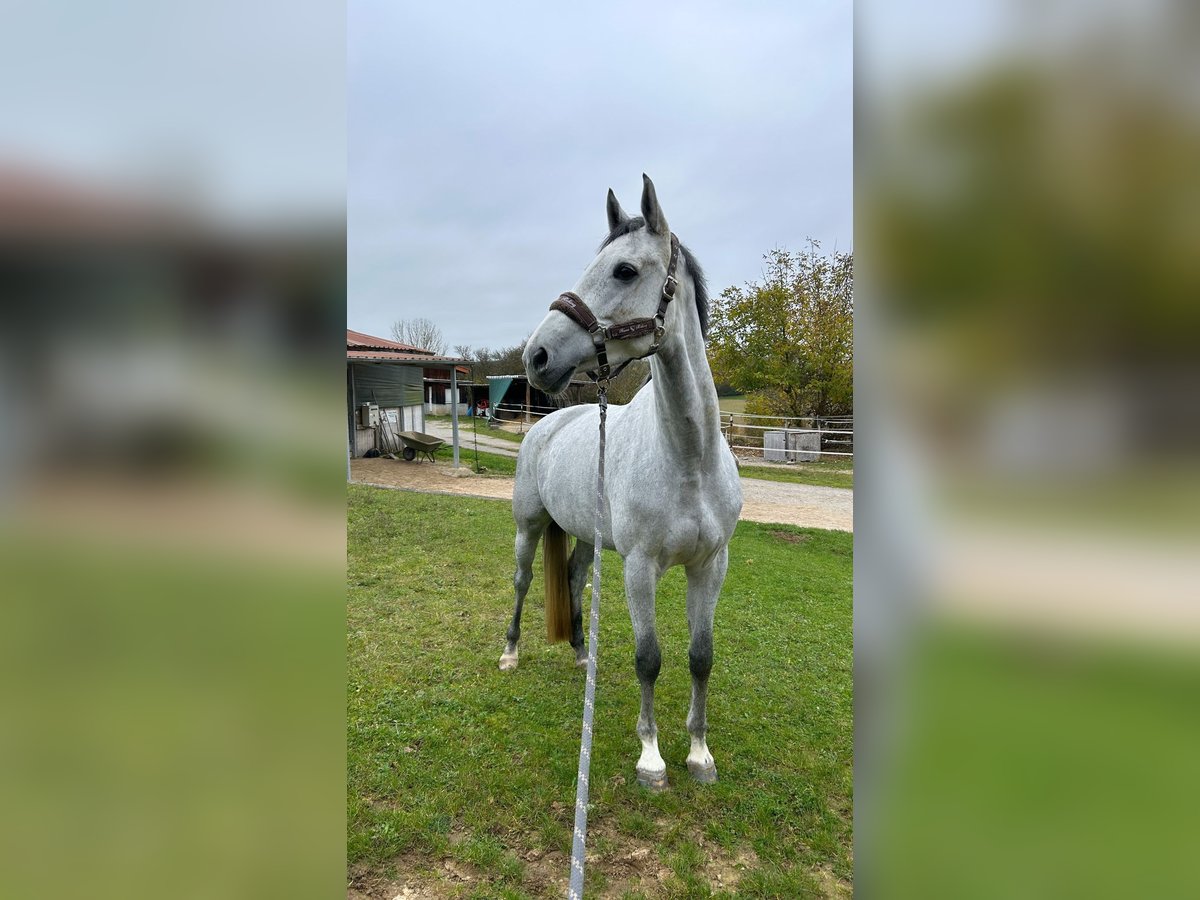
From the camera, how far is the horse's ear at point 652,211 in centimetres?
219

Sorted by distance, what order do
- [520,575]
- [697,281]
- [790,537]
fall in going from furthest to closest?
[790,537] → [520,575] → [697,281]

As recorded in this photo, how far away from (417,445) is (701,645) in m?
14.0

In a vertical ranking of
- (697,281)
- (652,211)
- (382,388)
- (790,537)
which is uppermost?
(382,388)

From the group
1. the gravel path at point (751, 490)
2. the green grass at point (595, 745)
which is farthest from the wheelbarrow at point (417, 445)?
the green grass at point (595, 745)

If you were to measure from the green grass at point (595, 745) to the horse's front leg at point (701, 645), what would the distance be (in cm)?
14

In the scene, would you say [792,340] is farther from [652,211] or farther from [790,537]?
[652,211]

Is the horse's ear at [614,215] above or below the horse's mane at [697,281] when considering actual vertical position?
above

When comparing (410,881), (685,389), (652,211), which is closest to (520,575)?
(410,881)
